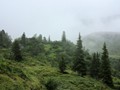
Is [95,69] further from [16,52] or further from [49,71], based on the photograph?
[16,52]

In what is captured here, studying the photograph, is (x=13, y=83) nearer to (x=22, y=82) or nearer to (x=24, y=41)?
(x=22, y=82)

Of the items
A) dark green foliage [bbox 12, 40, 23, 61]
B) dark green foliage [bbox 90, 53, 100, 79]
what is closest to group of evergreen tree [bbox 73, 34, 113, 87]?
dark green foliage [bbox 90, 53, 100, 79]

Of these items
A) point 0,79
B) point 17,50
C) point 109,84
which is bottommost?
point 109,84

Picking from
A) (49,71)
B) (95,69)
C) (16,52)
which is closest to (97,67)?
(95,69)

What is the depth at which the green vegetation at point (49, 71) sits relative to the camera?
112 feet

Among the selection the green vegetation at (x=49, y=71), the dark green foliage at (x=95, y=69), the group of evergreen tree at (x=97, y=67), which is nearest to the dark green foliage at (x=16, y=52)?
the green vegetation at (x=49, y=71)

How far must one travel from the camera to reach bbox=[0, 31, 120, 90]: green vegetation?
34031 millimetres

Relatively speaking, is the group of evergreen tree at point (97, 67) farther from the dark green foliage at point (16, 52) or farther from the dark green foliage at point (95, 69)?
the dark green foliage at point (16, 52)

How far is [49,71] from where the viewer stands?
9062cm

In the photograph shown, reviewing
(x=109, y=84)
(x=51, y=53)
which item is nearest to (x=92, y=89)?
(x=109, y=84)

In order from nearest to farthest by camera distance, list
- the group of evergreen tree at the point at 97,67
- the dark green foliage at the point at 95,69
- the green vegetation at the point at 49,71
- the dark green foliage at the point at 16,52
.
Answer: the green vegetation at the point at 49,71 → the group of evergreen tree at the point at 97,67 → the dark green foliage at the point at 95,69 → the dark green foliage at the point at 16,52

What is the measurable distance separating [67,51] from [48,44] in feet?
72.5

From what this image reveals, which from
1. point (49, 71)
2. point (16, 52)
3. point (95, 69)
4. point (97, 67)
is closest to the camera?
point (49, 71)

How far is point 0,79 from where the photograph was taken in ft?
98.1
